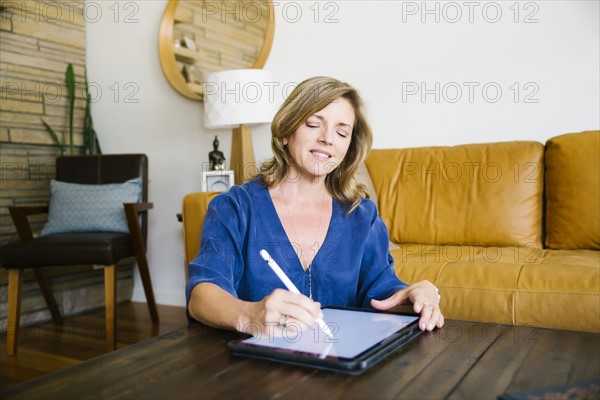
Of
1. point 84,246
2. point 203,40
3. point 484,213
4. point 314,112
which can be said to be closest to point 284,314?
point 314,112

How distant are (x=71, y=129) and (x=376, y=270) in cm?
276

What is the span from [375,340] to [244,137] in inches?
84.9

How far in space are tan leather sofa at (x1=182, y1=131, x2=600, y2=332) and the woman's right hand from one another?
0.96 metres

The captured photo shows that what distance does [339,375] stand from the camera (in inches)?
28.7

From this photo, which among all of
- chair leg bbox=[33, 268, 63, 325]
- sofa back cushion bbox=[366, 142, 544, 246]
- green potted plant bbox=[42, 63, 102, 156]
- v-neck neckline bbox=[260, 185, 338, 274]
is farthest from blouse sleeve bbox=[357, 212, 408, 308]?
green potted plant bbox=[42, 63, 102, 156]

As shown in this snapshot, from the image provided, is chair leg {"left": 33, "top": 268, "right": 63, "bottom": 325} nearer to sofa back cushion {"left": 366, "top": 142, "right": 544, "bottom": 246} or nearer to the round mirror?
the round mirror

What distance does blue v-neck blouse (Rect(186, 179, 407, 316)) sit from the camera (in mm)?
1225

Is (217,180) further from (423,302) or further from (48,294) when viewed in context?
(423,302)

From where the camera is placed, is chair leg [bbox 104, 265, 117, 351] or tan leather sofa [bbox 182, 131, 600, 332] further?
chair leg [bbox 104, 265, 117, 351]

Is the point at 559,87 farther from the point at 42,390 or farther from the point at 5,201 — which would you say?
the point at 5,201

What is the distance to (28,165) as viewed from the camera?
334 cm

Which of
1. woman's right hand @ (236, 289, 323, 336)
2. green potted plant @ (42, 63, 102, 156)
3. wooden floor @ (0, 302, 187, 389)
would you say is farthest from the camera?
green potted plant @ (42, 63, 102, 156)

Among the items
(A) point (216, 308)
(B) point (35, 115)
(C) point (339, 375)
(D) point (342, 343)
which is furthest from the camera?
(B) point (35, 115)

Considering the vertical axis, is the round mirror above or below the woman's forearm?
above
